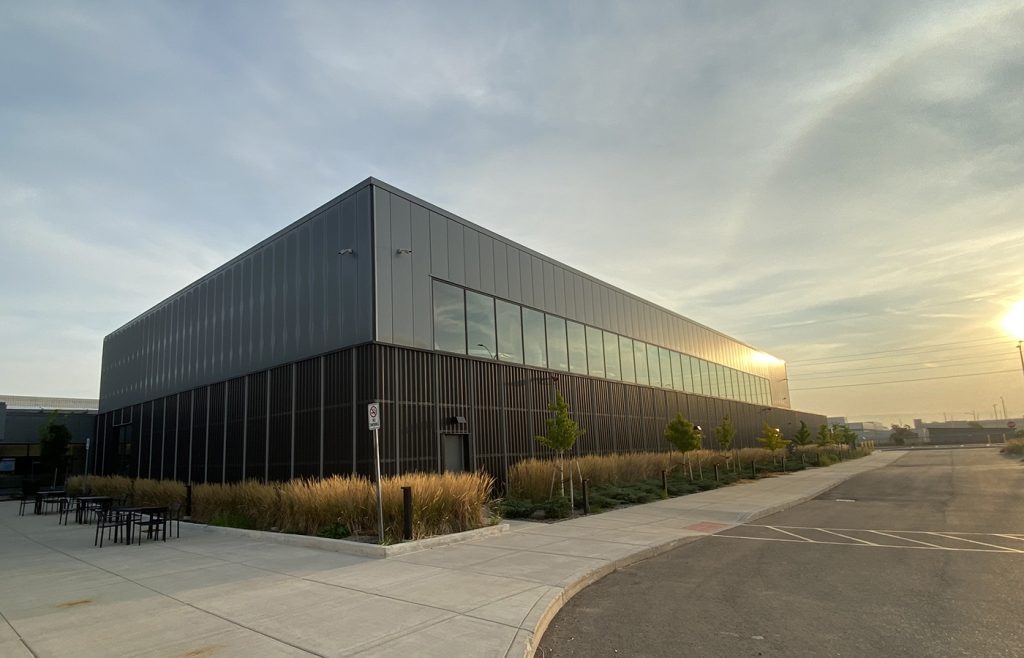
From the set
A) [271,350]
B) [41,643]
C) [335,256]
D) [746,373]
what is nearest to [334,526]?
[41,643]

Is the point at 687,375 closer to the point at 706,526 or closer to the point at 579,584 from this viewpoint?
the point at 706,526

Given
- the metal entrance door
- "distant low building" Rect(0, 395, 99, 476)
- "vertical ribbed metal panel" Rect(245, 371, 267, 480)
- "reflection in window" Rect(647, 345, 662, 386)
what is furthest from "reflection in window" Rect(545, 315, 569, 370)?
"distant low building" Rect(0, 395, 99, 476)

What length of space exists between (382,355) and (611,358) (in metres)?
15.5

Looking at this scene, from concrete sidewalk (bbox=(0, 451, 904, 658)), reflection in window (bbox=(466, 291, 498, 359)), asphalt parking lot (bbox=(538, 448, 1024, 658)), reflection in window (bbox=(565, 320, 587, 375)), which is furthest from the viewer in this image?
reflection in window (bbox=(565, 320, 587, 375))

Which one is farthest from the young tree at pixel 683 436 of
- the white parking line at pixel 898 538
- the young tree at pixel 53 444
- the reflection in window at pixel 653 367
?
the young tree at pixel 53 444

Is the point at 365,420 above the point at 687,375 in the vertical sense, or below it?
below

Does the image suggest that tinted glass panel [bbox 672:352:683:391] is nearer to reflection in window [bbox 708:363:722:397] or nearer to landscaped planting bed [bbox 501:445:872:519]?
landscaped planting bed [bbox 501:445:872:519]

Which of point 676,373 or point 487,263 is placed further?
point 676,373

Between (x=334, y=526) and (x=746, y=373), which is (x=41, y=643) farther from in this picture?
(x=746, y=373)

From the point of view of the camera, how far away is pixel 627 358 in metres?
31.1

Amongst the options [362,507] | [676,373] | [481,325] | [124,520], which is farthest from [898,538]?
[676,373]

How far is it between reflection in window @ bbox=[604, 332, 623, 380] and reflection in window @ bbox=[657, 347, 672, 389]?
243 inches

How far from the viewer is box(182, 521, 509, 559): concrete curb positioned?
10680 mm

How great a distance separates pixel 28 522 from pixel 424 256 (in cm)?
1627
